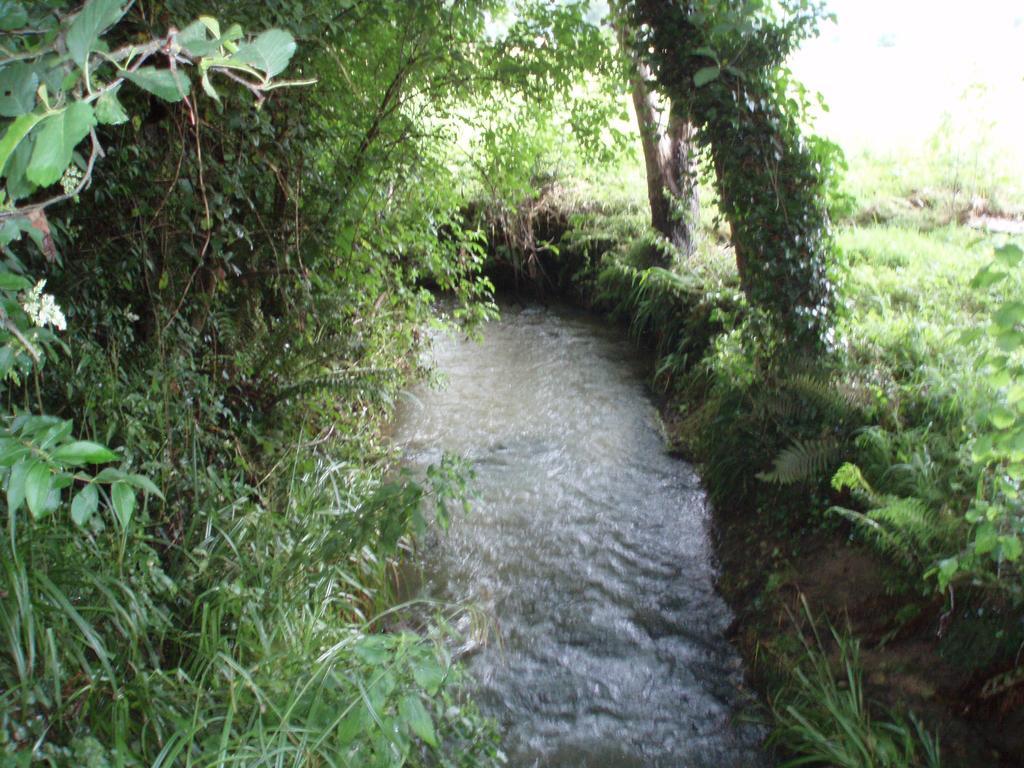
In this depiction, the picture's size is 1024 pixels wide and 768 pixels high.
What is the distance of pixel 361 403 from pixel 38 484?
13.2 ft

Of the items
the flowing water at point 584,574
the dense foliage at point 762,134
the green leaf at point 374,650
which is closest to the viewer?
the green leaf at point 374,650

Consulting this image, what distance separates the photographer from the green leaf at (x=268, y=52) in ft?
3.08

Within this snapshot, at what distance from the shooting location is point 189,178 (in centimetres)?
316

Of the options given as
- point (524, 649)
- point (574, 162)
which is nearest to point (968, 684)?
point (524, 649)

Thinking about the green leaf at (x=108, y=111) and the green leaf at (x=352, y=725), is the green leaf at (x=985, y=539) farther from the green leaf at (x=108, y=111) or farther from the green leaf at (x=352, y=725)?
the green leaf at (x=108, y=111)

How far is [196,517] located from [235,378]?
97 centimetres

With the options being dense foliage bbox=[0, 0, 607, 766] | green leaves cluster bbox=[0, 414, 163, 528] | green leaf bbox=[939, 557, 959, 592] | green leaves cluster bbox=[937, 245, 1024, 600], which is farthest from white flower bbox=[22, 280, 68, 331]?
green leaf bbox=[939, 557, 959, 592]

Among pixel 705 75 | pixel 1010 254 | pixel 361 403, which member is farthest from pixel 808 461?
pixel 361 403

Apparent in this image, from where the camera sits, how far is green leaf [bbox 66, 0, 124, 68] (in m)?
0.86

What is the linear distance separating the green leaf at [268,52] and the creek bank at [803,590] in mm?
2945

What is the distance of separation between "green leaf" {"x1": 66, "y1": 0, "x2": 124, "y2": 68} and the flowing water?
2.87 meters

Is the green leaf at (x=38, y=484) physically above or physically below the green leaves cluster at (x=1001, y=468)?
above

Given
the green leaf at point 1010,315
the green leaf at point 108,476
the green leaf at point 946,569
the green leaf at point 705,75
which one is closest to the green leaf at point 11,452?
the green leaf at point 108,476

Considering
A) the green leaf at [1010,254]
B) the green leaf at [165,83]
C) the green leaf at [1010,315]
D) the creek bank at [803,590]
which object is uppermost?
the green leaf at [165,83]
